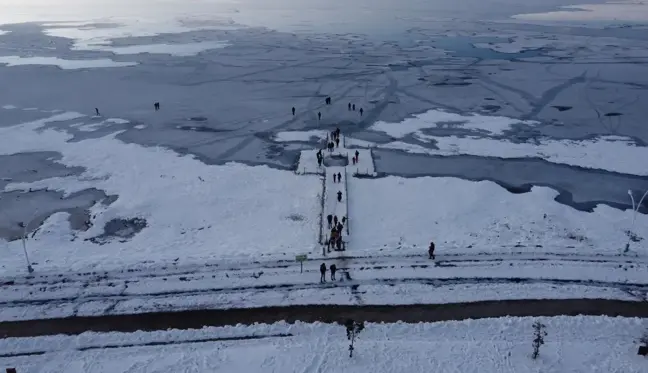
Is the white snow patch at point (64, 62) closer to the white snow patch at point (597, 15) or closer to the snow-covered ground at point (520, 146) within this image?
the snow-covered ground at point (520, 146)

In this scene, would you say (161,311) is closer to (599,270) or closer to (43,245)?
(43,245)

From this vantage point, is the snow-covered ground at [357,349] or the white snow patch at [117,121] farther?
the white snow patch at [117,121]

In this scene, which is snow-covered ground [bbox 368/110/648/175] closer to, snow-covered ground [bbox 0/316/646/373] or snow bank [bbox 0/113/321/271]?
snow bank [bbox 0/113/321/271]

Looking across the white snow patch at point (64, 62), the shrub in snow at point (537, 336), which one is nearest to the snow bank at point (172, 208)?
the shrub in snow at point (537, 336)

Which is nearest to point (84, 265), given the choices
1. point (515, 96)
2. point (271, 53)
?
point (515, 96)

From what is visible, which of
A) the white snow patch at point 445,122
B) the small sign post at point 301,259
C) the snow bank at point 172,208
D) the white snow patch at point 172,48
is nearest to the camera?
the small sign post at point 301,259

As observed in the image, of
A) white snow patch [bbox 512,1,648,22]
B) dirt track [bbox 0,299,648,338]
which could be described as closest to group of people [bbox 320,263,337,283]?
dirt track [bbox 0,299,648,338]

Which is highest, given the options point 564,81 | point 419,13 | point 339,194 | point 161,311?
point 419,13
